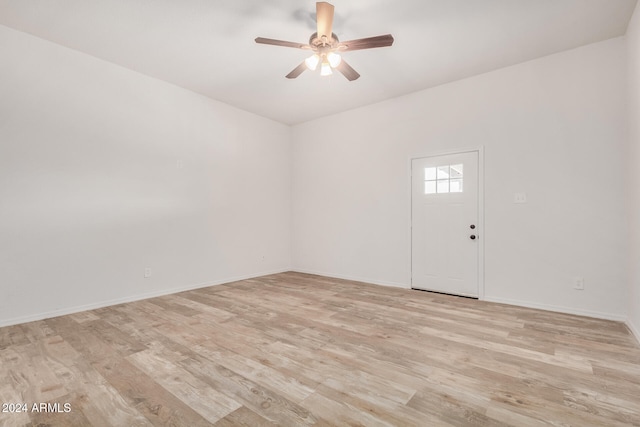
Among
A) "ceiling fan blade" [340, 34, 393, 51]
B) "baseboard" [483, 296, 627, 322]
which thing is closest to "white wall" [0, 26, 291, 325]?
"ceiling fan blade" [340, 34, 393, 51]

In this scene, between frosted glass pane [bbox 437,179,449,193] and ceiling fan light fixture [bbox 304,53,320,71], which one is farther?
frosted glass pane [bbox 437,179,449,193]

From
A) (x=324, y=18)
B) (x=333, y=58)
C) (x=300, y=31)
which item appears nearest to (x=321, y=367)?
(x=333, y=58)

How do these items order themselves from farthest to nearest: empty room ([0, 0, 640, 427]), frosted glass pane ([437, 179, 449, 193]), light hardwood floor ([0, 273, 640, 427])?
1. frosted glass pane ([437, 179, 449, 193])
2. empty room ([0, 0, 640, 427])
3. light hardwood floor ([0, 273, 640, 427])

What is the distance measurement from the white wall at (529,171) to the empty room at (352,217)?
1.0 inches

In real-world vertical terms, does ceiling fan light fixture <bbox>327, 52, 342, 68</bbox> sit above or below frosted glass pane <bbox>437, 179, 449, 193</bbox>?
above

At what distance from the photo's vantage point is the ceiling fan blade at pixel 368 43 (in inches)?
100

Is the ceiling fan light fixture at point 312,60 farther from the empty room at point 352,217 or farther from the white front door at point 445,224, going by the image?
the white front door at point 445,224

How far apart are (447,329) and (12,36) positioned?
17.5 ft

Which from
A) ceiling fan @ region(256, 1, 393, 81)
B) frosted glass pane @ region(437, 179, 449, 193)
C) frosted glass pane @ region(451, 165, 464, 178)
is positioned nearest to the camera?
ceiling fan @ region(256, 1, 393, 81)

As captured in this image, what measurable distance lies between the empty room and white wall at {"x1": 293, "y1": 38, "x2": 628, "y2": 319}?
0.03 m

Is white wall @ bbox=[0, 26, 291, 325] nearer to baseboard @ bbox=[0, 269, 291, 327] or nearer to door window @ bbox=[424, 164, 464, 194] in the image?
baseboard @ bbox=[0, 269, 291, 327]

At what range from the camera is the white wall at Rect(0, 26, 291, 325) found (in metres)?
3.05

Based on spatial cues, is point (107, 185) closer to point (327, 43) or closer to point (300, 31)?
point (300, 31)

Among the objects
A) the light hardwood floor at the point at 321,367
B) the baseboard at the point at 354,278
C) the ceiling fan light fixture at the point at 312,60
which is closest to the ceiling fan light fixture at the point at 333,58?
the ceiling fan light fixture at the point at 312,60
